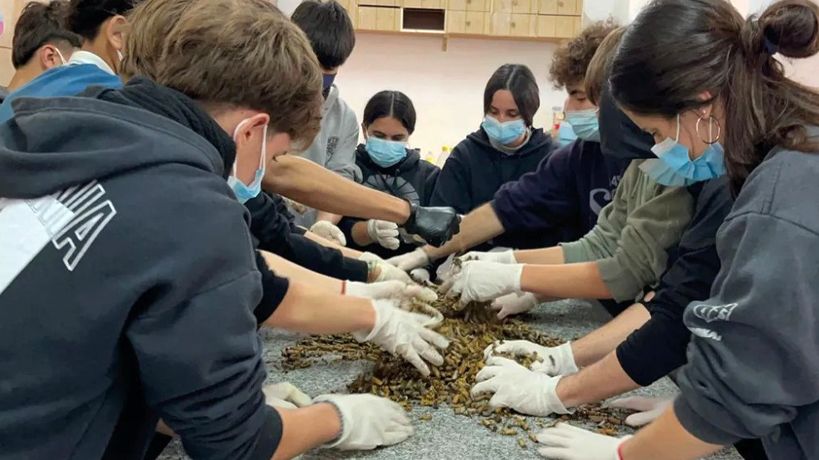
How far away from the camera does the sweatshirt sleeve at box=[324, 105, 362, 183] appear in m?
3.06

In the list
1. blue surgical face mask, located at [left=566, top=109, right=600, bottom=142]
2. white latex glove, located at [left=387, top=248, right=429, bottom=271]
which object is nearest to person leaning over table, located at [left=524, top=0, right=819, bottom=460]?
blue surgical face mask, located at [left=566, top=109, right=600, bottom=142]

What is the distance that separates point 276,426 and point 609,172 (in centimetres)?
144

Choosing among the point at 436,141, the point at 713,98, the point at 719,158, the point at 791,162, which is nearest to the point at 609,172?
the point at 719,158

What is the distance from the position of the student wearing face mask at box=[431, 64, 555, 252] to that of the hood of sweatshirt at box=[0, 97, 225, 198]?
206 cm

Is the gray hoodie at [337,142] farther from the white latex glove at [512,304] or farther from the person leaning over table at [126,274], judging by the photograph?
the person leaning over table at [126,274]

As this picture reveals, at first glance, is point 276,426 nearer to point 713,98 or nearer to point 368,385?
point 368,385

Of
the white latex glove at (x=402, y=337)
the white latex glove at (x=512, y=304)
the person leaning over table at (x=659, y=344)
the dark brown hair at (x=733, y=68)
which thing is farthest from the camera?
the white latex glove at (x=512, y=304)

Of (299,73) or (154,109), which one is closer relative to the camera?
(154,109)

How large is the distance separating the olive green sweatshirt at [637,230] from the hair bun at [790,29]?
0.52 metres

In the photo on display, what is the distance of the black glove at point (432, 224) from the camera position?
2084 mm

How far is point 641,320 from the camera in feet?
5.33

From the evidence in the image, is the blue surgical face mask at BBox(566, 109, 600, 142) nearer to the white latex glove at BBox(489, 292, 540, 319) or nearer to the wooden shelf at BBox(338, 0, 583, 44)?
the white latex glove at BBox(489, 292, 540, 319)

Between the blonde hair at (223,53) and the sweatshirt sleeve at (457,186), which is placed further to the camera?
the sweatshirt sleeve at (457,186)

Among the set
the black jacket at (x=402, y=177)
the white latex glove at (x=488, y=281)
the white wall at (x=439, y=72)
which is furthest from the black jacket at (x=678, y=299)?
the white wall at (x=439, y=72)
